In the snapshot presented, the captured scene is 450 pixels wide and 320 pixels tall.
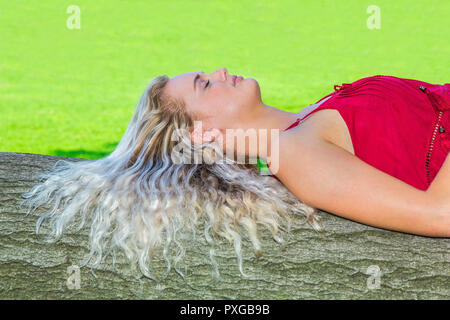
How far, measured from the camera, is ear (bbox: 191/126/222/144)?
317 centimetres

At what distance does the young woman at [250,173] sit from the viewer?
248 cm

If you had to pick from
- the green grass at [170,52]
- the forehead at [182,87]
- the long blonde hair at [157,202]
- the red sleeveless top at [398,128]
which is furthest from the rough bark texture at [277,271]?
the green grass at [170,52]

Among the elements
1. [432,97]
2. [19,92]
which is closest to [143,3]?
[19,92]

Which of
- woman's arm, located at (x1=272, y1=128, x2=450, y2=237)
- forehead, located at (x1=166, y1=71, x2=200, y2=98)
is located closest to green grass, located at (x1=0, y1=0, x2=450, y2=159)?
forehead, located at (x1=166, y1=71, x2=200, y2=98)

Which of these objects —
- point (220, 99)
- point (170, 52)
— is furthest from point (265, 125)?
point (170, 52)

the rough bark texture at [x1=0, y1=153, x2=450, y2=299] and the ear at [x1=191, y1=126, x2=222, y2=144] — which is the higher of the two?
the ear at [x1=191, y1=126, x2=222, y2=144]

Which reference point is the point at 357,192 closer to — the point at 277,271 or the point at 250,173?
the point at 277,271

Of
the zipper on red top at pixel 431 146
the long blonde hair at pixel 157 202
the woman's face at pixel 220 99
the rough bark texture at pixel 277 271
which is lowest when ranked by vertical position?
A: the rough bark texture at pixel 277 271

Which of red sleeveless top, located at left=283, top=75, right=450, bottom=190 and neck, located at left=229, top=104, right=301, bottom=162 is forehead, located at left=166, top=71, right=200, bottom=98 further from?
red sleeveless top, located at left=283, top=75, right=450, bottom=190

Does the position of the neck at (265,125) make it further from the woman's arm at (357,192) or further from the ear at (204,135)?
the woman's arm at (357,192)

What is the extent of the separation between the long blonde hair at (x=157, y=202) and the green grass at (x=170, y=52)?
4.70m

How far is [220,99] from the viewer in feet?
10.5

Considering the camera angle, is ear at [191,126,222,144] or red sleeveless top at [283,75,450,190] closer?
red sleeveless top at [283,75,450,190]
